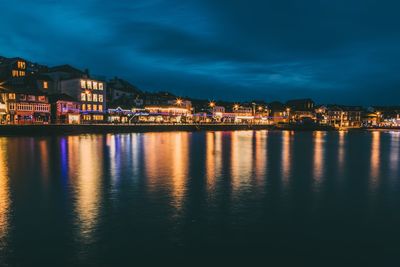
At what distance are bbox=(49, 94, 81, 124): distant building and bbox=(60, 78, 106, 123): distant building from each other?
8.17ft

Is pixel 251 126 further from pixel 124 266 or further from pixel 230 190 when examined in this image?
pixel 124 266

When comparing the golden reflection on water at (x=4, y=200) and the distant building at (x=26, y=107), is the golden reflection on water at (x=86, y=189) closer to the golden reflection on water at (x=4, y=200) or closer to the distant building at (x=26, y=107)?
the golden reflection on water at (x=4, y=200)

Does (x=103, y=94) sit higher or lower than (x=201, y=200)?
higher

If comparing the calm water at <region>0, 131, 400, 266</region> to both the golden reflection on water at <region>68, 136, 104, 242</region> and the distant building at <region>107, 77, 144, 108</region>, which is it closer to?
the golden reflection on water at <region>68, 136, 104, 242</region>

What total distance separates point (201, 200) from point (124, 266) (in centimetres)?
755

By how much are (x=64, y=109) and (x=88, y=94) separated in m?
9.08

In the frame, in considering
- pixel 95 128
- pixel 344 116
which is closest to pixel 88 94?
pixel 95 128

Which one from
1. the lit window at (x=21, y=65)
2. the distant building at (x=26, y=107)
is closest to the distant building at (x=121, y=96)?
the lit window at (x=21, y=65)

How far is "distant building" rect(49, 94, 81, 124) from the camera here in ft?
272

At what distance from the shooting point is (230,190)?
18.9 meters

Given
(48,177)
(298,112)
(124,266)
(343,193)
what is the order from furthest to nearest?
(298,112), (48,177), (343,193), (124,266)

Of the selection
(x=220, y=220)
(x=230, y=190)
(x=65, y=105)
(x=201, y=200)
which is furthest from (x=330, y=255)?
(x=65, y=105)

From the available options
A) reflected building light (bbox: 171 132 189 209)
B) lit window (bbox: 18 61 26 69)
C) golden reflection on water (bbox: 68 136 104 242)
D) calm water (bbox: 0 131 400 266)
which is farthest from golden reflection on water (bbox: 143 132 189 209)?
lit window (bbox: 18 61 26 69)

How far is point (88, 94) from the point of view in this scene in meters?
90.6
